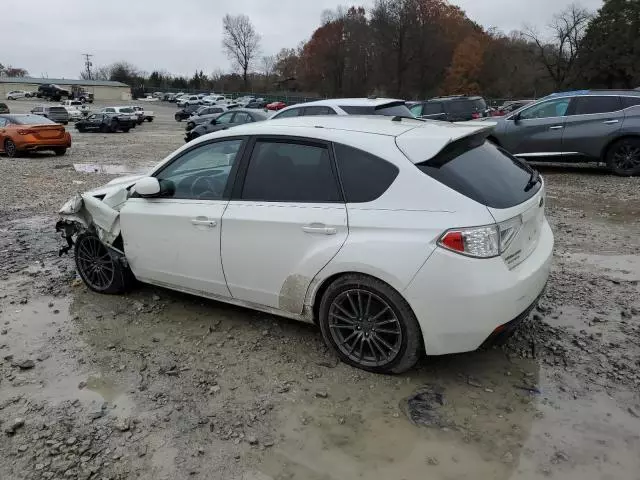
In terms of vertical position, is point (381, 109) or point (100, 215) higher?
point (381, 109)

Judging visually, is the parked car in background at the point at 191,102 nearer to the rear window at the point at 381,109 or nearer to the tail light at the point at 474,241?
the rear window at the point at 381,109

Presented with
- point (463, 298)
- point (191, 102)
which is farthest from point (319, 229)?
point (191, 102)

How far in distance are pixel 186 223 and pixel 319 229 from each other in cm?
119

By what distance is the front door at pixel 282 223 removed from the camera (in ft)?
11.3

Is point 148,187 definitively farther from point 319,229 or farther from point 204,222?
point 319,229

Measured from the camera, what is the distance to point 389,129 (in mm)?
3676

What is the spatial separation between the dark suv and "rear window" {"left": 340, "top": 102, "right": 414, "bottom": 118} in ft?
20.2

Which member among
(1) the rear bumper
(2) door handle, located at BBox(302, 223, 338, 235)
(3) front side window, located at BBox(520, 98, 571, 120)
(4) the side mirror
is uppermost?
(3) front side window, located at BBox(520, 98, 571, 120)

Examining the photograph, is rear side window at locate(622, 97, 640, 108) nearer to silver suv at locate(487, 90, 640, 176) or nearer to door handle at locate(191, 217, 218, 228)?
silver suv at locate(487, 90, 640, 176)

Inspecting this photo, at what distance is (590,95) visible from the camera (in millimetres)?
10852

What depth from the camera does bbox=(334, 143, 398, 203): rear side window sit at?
332 centimetres

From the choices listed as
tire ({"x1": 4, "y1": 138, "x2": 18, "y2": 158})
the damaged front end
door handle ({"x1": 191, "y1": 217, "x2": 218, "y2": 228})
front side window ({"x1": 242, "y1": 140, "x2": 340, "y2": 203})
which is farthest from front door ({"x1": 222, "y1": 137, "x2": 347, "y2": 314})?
tire ({"x1": 4, "y1": 138, "x2": 18, "y2": 158})

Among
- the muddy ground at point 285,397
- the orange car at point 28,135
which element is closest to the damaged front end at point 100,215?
the muddy ground at point 285,397

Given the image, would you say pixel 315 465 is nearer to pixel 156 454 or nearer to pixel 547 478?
pixel 156 454
